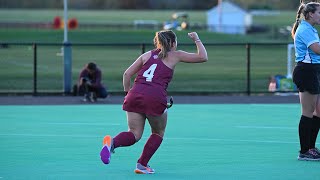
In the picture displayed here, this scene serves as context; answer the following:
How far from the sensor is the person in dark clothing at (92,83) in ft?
73.8

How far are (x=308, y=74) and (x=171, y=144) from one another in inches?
111

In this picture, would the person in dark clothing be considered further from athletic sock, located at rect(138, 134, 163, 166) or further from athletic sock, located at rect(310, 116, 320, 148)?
athletic sock, located at rect(138, 134, 163, 166)

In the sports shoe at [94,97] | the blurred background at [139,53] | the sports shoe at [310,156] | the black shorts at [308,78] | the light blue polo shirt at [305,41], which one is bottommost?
the blurred background at [139,53]

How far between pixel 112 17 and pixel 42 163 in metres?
87.8

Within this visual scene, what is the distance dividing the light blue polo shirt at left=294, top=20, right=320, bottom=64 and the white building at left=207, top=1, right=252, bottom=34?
50784 mm

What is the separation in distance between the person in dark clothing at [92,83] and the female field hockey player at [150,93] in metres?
10.3

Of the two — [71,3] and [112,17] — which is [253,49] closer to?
[112,17]

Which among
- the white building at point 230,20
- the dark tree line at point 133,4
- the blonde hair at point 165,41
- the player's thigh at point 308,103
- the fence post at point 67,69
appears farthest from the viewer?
the dark tree line at point 133,4

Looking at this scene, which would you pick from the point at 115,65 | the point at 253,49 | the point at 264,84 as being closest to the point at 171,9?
the point at 253,49

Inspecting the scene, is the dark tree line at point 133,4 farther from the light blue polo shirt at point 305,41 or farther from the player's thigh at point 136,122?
the player's thigh at point 136,122

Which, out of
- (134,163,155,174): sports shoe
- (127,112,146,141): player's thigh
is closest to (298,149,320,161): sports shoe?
(134,163,155,174): sports shoe

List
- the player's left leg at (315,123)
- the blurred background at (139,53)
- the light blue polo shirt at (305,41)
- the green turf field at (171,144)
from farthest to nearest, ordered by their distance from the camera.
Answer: the blurred background at (139,53), the player's left leg at (315,123), the light blue polo shirt at (305,41), the green turf field at (171,144)

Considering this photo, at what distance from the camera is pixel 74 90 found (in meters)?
24.9

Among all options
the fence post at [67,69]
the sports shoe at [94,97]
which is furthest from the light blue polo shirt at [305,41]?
the fence post at [67,69]
